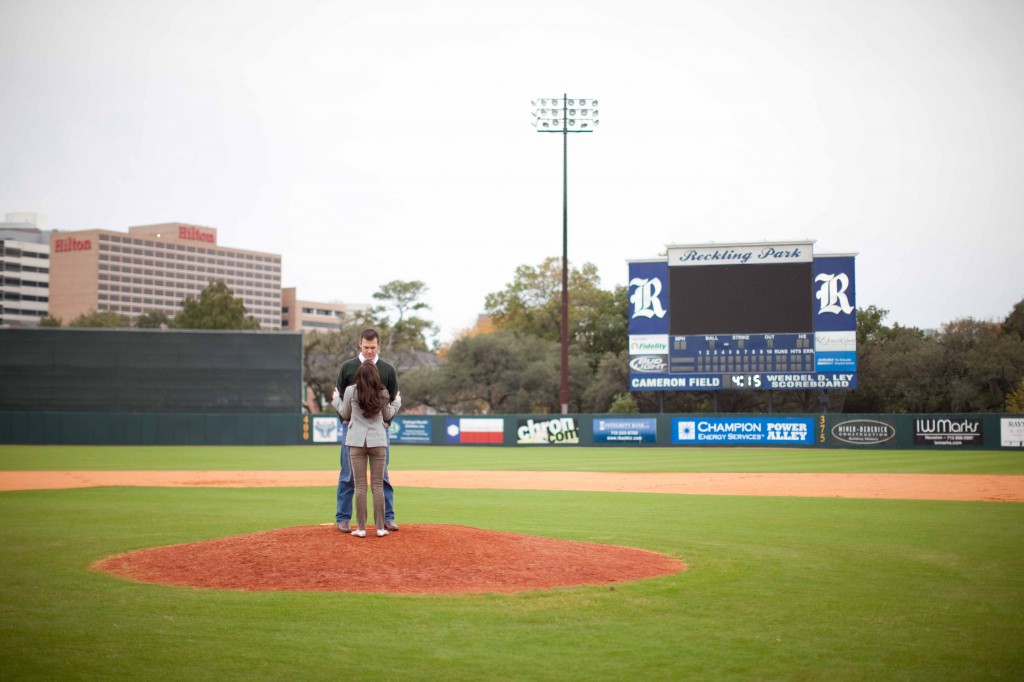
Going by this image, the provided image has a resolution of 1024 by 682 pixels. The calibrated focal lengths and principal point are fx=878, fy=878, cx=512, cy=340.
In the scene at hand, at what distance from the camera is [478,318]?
154625 mm

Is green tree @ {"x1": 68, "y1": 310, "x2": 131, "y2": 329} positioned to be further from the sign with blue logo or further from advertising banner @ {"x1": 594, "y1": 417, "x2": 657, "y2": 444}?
the sign with blue logo

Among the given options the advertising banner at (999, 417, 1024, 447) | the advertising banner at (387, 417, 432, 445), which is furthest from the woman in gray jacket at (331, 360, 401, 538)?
the advertising banner at (387, 417, 432, 445)

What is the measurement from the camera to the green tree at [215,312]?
79125mm

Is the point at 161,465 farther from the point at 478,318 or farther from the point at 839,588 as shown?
the point at 478,318

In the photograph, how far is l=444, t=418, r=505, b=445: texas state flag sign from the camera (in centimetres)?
4056

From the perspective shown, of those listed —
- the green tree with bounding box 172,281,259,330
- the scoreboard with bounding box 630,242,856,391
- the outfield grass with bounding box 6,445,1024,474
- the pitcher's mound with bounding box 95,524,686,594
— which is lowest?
the outfield grass with bounding box 6,445,1024,474

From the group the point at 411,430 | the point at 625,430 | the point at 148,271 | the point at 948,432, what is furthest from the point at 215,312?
the point at 148,271

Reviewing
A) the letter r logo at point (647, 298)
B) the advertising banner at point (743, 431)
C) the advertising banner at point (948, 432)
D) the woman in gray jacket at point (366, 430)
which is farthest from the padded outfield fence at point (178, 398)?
the woman in gray jacket at point (366, 430)

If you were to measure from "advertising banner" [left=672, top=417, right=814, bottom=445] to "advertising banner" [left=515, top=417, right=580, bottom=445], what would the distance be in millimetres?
4524

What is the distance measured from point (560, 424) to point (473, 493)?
2201cm

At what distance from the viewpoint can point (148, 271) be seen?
581 feet

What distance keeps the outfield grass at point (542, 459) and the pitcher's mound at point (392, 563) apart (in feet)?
56.8

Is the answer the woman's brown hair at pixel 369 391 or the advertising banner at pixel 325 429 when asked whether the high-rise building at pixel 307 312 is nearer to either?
the advertising banner at pixel 325 429

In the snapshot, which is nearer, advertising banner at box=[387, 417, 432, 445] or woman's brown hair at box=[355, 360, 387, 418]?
woman's brown hair at box=[355, 360, 387, 418]
